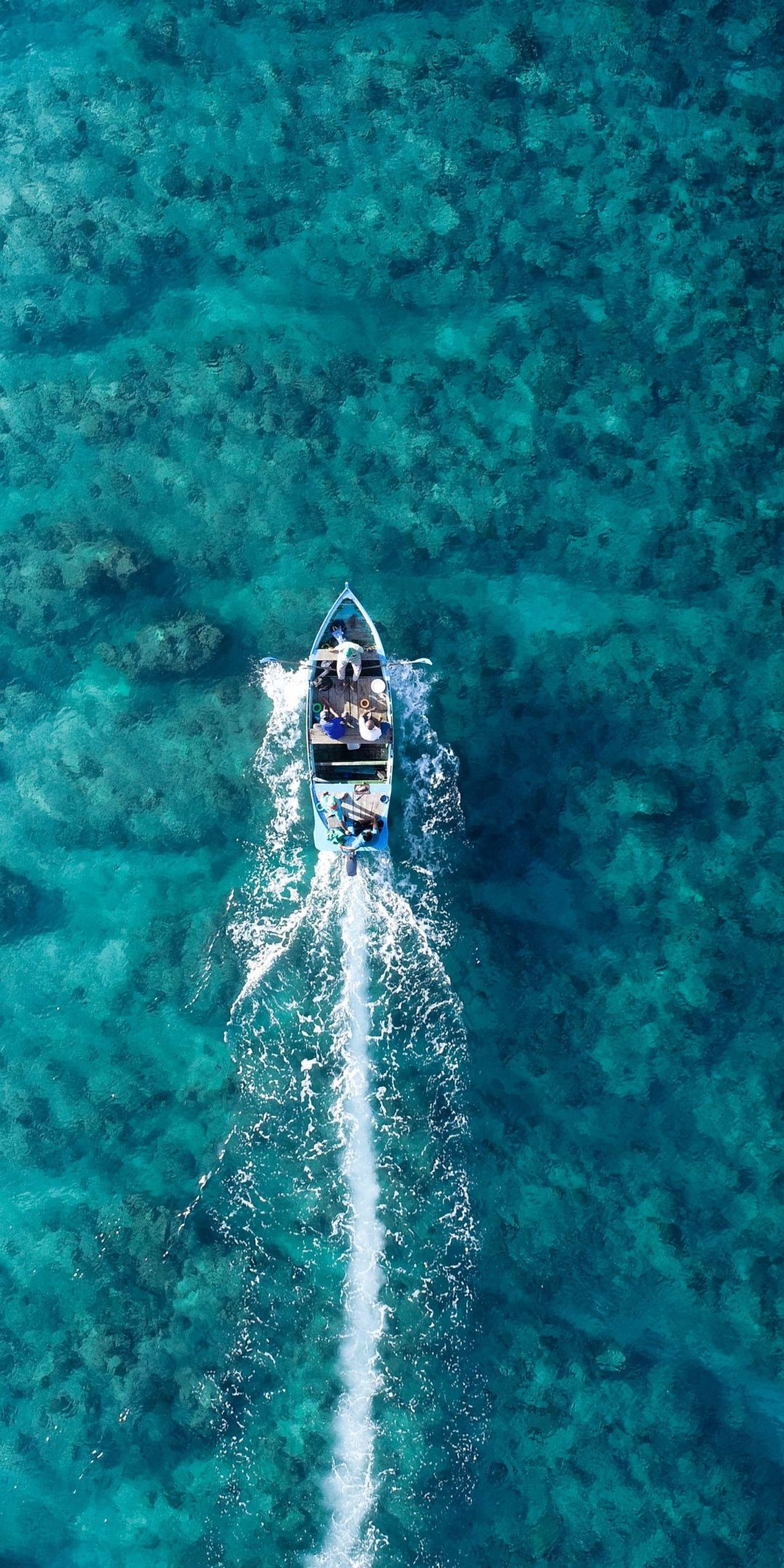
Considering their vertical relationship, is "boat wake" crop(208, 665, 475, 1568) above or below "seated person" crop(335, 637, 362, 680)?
below

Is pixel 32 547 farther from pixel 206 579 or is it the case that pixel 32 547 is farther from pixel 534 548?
pixel 534 548

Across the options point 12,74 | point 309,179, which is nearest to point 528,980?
point 309,179

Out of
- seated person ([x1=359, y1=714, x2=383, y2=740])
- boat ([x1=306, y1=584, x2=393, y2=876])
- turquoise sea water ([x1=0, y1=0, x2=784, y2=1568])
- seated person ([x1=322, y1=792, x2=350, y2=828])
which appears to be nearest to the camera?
seated person ([x1=359, y1=714, x2=383, y2=740])

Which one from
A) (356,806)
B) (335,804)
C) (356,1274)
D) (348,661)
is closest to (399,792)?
(356,806)

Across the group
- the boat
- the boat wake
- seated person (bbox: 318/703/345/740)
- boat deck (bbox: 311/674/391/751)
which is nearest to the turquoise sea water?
the boat wake

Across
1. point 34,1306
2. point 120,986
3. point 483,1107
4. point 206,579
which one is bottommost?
point 34,1306

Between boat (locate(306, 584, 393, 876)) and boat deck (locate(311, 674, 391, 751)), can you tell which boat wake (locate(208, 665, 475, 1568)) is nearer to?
boat (locate(306, 584, 393, 876))

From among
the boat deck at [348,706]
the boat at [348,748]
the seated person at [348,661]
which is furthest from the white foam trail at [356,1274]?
the seated person at [348,661]

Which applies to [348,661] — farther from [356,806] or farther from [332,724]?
[356,806]
